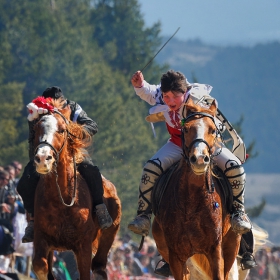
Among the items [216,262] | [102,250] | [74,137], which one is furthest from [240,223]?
[102,250]

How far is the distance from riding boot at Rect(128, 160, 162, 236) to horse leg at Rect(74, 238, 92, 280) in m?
0.79

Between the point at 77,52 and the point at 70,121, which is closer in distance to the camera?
the point at 70,121

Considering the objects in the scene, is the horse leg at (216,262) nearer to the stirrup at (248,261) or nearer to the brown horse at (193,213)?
the brown horse at (193,213)

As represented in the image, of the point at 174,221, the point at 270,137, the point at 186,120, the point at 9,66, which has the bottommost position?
the point at 174,221

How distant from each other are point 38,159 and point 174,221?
198 centimetres

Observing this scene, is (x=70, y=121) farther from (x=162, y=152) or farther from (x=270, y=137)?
(x=270, y=137)

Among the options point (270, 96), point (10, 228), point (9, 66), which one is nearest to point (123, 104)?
point (9, 66)

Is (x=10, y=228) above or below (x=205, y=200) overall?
above

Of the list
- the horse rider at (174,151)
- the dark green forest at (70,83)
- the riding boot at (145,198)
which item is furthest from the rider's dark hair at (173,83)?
the dark green forest at (70,83)

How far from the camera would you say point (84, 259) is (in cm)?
1241

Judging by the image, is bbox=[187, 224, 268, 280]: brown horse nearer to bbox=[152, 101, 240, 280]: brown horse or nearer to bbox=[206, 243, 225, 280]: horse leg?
bbox=[152, 101, 240, 280]: brown horse

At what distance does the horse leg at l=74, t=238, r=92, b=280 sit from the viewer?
40.7ft

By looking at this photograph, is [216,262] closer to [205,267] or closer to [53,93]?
[205,267]

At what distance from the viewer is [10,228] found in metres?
18.3
